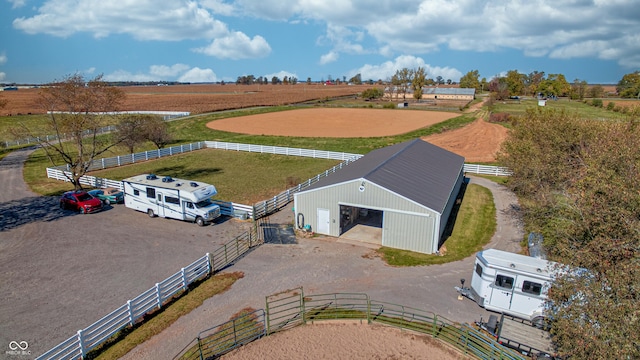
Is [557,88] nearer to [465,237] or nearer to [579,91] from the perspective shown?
[579,91]

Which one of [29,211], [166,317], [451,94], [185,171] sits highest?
[451,94]

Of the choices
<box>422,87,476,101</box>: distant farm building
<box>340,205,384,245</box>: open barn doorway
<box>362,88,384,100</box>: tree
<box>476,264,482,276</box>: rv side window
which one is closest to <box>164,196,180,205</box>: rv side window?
<box>340,205,384,245</box>: open barn doorway

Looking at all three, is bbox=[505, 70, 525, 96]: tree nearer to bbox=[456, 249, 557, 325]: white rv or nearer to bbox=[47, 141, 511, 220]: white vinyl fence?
bbox=[47, 141, 511, 220]: white vinyl fence

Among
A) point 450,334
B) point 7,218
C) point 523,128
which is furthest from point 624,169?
point 7,218

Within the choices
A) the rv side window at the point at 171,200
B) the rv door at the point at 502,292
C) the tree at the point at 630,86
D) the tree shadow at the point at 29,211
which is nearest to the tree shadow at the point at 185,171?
the tree shadow at the point at 29,211

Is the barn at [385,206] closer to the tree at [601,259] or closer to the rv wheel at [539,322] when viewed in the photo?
the tree at [601,259]

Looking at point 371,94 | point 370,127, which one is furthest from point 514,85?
point 370,127
